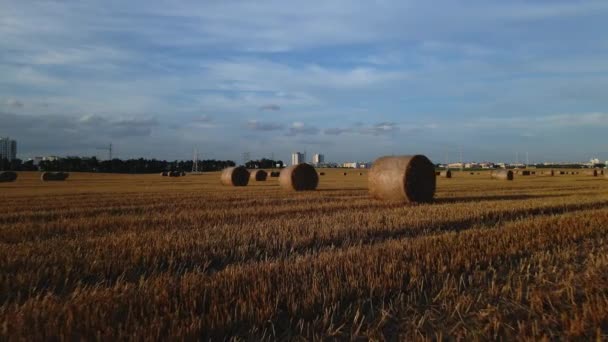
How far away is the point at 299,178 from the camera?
22234 millimetres

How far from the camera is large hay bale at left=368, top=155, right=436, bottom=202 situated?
Result: 14469mm

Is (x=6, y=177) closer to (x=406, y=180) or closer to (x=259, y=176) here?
(x=259, y=176)

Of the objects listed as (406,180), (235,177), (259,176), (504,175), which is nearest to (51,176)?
(259,176)

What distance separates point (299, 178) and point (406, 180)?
8.51 m

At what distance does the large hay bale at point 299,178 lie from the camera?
2203cm

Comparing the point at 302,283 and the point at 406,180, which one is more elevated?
the point at 406,180

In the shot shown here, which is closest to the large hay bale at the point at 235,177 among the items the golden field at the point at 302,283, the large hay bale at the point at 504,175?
the golden field at the point at 302,283

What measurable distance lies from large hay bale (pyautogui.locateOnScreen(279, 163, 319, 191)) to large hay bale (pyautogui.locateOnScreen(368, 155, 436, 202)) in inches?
277

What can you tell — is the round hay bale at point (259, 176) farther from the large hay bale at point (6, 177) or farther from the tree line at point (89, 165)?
the tree line at point (89, 165)

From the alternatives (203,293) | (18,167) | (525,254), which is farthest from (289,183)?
(18,167)

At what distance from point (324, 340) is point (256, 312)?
61 cm

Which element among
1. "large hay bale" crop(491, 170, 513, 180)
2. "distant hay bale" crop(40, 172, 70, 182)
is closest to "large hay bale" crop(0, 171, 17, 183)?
"distant hay bale" crop(40, 172, 70, 182)

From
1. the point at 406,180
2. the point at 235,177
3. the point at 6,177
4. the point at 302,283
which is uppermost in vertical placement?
the point at 406,180

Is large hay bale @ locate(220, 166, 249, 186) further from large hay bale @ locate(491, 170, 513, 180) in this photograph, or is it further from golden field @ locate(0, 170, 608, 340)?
large hay bale @ locate(491, 170, 513, 180)
